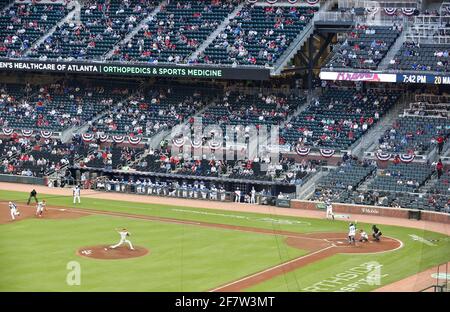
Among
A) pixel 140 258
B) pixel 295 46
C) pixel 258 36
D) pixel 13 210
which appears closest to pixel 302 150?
pixel 295 46

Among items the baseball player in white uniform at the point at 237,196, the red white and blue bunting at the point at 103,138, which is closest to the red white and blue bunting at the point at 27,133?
the red white and blue bunting at the point at 103,138

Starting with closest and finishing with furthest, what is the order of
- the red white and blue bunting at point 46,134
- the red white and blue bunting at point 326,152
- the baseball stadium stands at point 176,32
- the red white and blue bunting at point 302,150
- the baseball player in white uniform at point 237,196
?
the baseball player in white uniform at point 237,196, the red white and blue bunting at point 326,152, the red white and blue bunting at point 302,150, the baseball stadium stands at point 176,32, the red white and blue bunting at point 46,134

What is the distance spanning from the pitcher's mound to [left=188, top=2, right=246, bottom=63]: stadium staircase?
86.6ft

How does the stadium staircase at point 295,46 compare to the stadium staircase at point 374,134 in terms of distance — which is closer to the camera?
the stadium staircase at point 374,134

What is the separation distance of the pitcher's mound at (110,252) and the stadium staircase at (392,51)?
2473 cm

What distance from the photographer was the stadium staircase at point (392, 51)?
52719mm

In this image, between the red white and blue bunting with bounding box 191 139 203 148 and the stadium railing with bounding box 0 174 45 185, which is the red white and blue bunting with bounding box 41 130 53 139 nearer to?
the stadium railing with bounding box 0 174 45 185

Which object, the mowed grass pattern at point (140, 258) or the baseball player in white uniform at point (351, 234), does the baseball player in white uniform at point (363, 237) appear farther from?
the mowed grass pattern at point (140, 258)

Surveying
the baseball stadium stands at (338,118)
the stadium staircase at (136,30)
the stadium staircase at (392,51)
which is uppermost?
the stadium staircase at (136,30)

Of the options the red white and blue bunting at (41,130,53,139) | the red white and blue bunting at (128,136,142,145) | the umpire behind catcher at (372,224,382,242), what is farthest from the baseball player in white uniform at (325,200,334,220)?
the red white and blue bunting at (41,130,53,139)

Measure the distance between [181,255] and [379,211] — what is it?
52.6ft

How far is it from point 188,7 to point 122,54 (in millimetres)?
6597

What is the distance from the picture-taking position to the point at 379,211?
44781 millimetres
